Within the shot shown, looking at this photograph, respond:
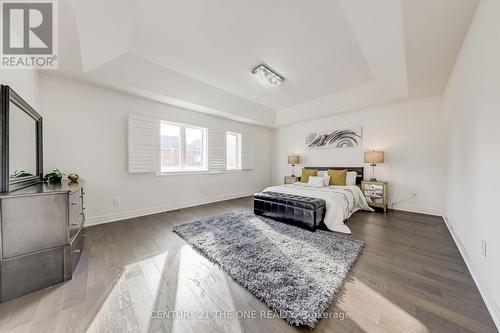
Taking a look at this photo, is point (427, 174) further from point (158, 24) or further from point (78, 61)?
point (78, 61)

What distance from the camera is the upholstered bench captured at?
2.89 meters

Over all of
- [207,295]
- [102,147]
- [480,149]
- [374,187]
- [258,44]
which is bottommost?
[207,295]

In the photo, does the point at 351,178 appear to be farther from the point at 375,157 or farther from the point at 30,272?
the point at 30,272

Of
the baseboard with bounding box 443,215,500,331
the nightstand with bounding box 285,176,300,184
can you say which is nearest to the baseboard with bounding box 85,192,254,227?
the nightstand with bounding box 285,176,300,184

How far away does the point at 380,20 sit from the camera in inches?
76.4

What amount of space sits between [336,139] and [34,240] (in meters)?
5.53

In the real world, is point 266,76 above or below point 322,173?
above

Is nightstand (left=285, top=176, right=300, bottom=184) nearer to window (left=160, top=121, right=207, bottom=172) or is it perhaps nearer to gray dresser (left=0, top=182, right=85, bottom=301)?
window (left=160, top=121, right=207, bottom=172)

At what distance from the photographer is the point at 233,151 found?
5727 millimetres

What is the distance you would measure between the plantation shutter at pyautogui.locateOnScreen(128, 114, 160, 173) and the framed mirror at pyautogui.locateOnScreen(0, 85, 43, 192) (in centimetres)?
118

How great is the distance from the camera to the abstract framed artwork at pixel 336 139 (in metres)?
4.65

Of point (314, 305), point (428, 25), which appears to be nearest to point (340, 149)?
point (428, 25)

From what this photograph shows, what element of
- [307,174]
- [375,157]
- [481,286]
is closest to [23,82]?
[481,286]

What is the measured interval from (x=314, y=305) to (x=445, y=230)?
3.01 m
